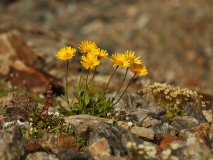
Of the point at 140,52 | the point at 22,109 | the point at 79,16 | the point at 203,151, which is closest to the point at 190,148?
the point at 203,151

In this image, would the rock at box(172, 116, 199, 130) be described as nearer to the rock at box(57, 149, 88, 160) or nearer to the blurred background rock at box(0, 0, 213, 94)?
the rock at box(57, 149, 88, 160)

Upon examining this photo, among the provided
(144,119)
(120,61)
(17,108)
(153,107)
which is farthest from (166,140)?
(17,108)

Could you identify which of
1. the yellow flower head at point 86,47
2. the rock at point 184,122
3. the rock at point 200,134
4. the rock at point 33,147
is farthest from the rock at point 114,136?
the rock at point 184,122

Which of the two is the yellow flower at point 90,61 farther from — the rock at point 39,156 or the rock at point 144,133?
the rock at point 39,156

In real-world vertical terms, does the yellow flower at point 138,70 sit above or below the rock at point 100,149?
above

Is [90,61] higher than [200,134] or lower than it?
higher

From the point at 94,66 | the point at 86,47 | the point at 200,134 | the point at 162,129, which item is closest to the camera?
the point at 200,134

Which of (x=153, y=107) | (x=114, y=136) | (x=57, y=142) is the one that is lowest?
(x=57, y=142)

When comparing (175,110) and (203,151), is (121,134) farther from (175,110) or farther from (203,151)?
(175,110)

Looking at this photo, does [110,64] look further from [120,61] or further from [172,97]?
[120,61]
